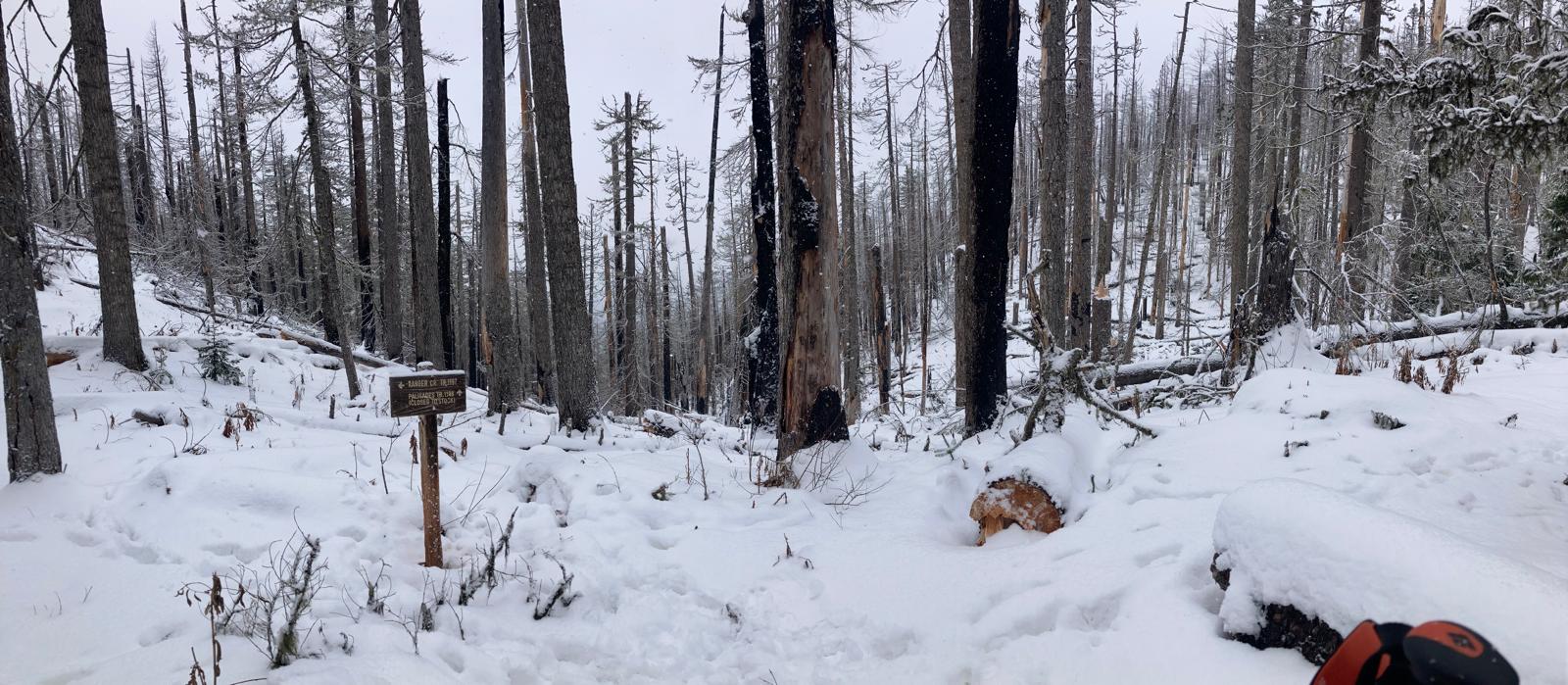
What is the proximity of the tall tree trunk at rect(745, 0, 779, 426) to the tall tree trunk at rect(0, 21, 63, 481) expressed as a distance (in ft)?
19.6

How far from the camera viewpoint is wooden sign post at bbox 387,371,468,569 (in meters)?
3.77

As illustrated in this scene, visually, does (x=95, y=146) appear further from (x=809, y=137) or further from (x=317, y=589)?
(x=809, y=137)

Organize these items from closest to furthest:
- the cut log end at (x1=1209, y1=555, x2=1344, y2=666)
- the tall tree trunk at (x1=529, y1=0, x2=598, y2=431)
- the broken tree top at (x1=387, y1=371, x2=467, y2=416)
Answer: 1. the cut log end at (x1=1209, y1=555, x2=1344, y2=666)
2. the broken tree top at (x1=387, y1=371, x2=467, y2=416)
3. the tall tree trunk at (x1=529, y1=0, x2=598, y2=431)

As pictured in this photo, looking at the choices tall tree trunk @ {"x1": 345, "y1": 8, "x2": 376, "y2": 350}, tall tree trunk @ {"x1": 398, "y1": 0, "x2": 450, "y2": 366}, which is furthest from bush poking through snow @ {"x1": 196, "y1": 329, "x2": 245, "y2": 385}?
tall tree trunk @ {"x1": 345, "y1": 8, "x2": 376, "y2": 350}

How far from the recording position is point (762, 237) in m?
8.70

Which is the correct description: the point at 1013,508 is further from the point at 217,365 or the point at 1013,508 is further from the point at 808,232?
the point at 217,365

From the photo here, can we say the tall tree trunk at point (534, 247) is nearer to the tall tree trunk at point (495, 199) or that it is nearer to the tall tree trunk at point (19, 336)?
the tall tree trunk at point (495, 199)

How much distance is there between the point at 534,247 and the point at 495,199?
219cm

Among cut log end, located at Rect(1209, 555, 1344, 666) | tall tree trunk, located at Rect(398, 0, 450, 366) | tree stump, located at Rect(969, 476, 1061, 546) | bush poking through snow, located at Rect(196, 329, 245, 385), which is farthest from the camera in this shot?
tall tree trunk, located at Rect(398, 0, 450, 366)

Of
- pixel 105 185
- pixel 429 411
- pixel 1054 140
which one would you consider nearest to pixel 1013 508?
pixel 429 411

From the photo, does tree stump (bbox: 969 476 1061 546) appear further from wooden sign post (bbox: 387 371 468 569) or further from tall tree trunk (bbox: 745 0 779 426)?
tall tree trunk (bbox: 745 0 779 426)

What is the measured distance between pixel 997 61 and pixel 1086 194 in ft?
21.8

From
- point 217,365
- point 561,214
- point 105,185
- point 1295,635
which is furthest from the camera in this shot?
point 217,365

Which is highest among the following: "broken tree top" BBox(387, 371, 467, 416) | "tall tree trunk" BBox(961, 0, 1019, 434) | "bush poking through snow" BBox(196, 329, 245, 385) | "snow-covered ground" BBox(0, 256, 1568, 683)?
"tall tree trunk" BBox(961, 0, 1019, 434)
